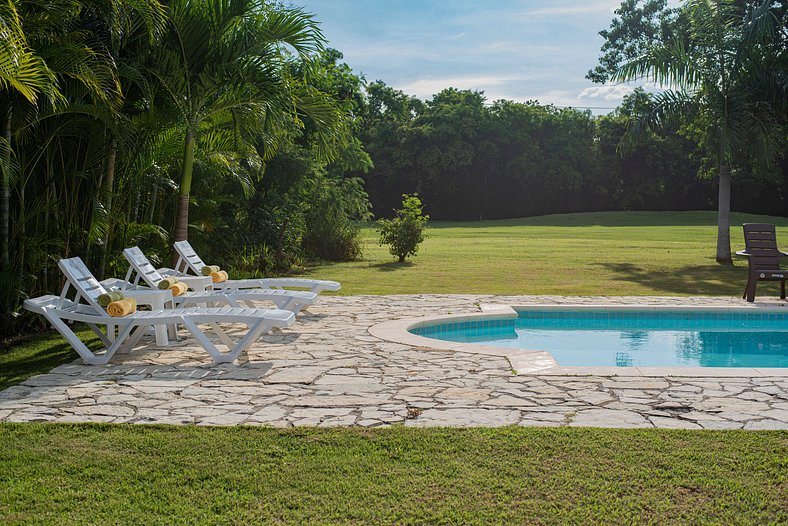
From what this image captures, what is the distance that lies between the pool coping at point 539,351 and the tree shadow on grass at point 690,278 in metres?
2.50

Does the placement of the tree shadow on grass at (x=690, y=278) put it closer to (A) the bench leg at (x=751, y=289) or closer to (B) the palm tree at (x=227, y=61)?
(A) the bench leg at (x=751, y=289)

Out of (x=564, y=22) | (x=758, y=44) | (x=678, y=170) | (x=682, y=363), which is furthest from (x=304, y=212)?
(x=678, y=170)

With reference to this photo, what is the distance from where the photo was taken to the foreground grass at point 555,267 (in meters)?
13.7

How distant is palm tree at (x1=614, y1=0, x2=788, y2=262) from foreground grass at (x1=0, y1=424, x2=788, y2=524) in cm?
1383

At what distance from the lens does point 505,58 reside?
23.6 m

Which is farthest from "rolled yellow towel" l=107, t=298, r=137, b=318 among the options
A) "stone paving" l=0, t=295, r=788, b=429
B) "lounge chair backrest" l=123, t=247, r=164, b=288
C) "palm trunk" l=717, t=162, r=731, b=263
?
"palm trunk" l=717, t=162, r=731, b=263

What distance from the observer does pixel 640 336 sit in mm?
10055

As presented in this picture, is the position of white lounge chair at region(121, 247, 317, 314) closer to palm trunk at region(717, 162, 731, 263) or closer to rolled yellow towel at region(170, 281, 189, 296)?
rolled yellow towel at region(170, 281, 189, 296)

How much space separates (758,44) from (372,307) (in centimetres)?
1112

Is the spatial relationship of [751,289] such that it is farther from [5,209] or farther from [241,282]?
[5,209]

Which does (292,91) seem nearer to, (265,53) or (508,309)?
(265,53)

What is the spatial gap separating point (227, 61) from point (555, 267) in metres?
9.32

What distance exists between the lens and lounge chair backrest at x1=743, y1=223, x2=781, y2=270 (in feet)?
39.1

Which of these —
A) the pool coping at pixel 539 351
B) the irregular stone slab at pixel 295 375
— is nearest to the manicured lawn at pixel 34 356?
the irregular stone slab at pixel 295 375
